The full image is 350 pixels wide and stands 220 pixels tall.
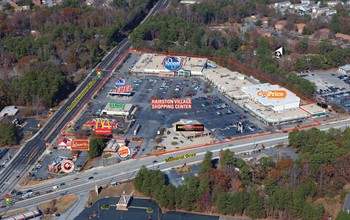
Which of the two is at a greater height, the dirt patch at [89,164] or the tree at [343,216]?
the tree at [343,216]

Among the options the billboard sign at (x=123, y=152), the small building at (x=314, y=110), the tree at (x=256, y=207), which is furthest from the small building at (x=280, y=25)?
the tree at (x=256, y=207)

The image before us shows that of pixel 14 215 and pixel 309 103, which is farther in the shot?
pixel 309 103

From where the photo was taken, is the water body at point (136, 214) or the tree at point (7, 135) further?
the tree at point (7, 135)

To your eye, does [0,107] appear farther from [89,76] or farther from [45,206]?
[45,206]

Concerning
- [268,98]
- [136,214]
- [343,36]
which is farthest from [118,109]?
[343,36]

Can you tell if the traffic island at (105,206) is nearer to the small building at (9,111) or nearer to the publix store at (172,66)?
the small building at (9,111)

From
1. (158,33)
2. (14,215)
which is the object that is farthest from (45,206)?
(158,33)
